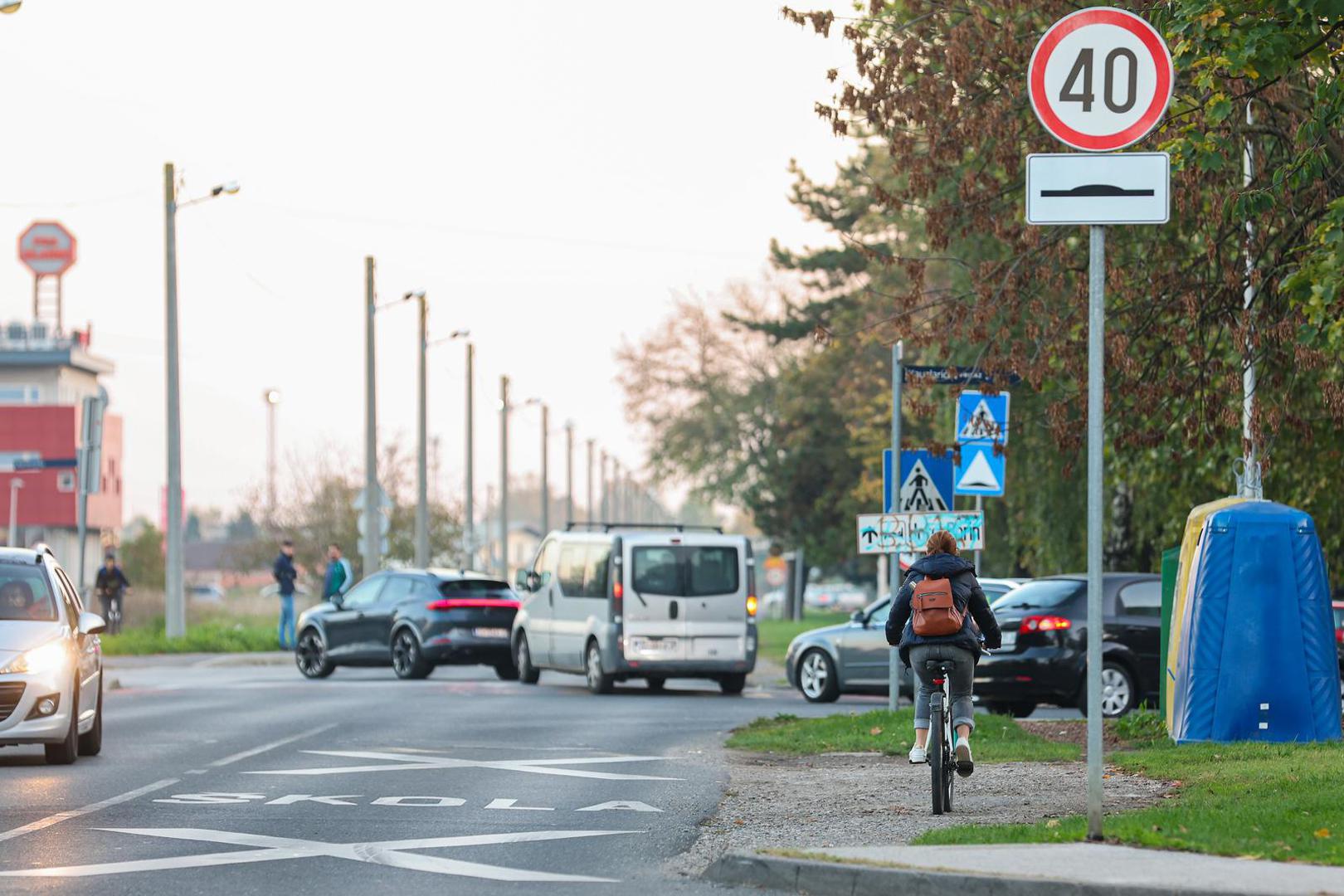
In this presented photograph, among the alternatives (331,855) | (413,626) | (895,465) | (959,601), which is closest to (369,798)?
(331,855)

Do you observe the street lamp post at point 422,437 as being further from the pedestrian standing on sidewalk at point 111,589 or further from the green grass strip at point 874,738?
the green grass strip at point 874,738

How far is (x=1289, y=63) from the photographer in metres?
13.2

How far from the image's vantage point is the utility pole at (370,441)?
4612cm

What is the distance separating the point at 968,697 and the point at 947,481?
26.3 ft

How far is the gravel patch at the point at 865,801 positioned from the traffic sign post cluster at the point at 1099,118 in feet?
5.25

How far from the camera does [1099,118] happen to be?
9.74 metres

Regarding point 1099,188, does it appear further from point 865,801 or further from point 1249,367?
point 1249,367

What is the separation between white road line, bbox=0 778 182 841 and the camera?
11.2 meters

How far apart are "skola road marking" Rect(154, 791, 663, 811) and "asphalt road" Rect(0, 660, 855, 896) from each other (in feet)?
0.09

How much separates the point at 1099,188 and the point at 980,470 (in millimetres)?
11847

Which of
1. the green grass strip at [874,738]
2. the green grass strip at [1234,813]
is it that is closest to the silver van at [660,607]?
the green grass strip at [874,738]

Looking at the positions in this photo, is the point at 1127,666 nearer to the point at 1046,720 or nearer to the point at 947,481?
the point at 1046,720

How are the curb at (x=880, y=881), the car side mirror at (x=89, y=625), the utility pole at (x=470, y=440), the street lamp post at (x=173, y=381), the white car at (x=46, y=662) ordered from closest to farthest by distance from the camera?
→ the curb at (x=880, y=881), the white car at (x=46, y=662), the car side mirror at (x=89, y=625), the street lamp post at (x=173, y=381), the utility pole at (x=470, y=440)

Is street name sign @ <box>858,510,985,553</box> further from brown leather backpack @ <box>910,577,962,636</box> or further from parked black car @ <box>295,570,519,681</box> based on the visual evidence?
parked black car @ <box>295,570,519,681</box>
